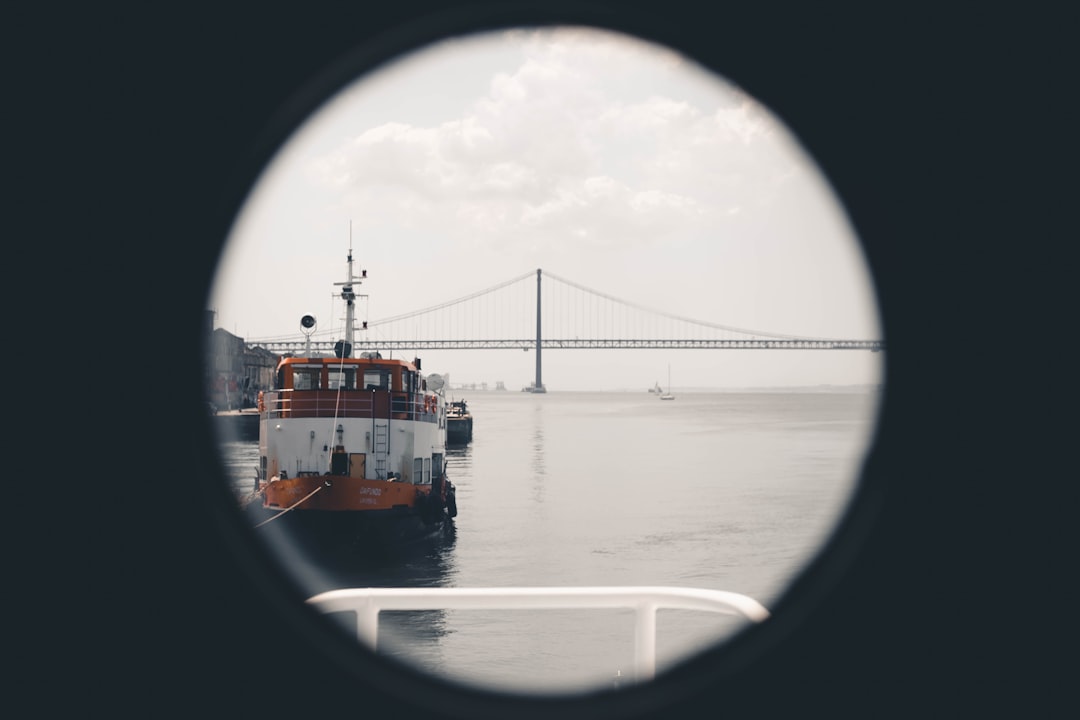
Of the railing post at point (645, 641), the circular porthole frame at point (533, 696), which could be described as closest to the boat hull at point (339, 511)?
the railing post at point (645, 641)

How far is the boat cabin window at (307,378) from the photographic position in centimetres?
1327

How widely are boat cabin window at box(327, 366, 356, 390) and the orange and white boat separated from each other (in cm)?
2

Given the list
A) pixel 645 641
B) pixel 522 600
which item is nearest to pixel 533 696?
pixel 522 600

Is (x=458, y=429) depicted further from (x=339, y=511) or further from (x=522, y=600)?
(x=522, y=600)

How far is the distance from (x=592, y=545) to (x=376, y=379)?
647 cm

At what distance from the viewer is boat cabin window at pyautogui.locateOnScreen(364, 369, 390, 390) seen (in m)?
13.3

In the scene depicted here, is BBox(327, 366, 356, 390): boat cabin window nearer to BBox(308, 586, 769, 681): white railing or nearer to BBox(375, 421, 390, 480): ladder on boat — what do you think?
BBox(375, 421, 390, 480): ladder on boat

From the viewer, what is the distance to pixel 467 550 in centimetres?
1582

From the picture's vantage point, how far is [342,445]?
43.7 feet

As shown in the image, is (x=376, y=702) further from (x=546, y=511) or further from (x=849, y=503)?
(x=546, y=511)

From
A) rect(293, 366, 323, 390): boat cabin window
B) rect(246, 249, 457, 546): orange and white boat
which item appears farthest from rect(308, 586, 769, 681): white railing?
rect(293, 366, 323, 390): boat cabin window

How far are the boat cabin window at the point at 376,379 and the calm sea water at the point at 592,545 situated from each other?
2811 mm

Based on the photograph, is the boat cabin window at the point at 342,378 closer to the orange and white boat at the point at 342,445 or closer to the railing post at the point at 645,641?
the orange and white boat at the point at 342,445

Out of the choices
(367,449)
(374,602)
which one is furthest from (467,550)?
(374,602)
